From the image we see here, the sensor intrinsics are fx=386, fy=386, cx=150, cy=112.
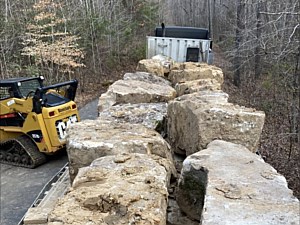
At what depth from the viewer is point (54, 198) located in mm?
4855

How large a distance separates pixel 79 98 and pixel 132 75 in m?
7.21

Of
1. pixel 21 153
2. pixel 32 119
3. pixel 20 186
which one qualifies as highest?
pixel 32 119

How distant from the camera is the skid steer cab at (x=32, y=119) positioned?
758 centimetres

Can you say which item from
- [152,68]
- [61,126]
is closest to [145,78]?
[152,68]

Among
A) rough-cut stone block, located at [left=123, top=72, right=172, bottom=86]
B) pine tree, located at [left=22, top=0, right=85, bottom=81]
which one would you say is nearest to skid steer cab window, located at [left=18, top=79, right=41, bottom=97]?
rough-cut stone block, located at [left=123, top=72, right=172, bottom=86]

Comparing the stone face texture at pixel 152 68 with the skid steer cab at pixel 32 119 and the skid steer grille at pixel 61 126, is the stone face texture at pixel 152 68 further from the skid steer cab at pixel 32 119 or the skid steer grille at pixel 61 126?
the skid steer grille at pixel 61 126

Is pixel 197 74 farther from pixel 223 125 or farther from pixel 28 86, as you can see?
pixel 28 86

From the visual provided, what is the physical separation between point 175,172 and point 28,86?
5.51 metres

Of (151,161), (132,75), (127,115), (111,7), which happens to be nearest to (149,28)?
(111,7)

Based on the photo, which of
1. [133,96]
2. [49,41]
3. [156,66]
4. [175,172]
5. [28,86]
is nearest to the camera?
[175,172]

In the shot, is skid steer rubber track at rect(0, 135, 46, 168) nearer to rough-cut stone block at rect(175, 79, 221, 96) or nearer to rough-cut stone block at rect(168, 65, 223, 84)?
rough-cut stone block at rect(168, 65, 223, 84)

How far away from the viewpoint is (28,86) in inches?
329

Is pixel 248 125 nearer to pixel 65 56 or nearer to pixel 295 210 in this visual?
pixel 295 210

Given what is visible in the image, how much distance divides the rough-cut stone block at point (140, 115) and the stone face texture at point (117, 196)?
168 cm
